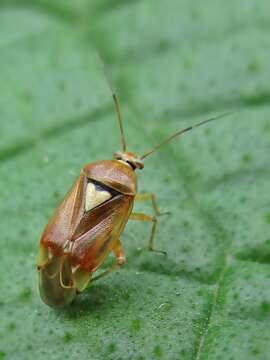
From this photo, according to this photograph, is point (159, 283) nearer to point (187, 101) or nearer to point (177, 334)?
point (177, 334)

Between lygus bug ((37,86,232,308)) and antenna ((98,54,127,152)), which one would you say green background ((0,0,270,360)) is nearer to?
antenna ((98,54,127,152))

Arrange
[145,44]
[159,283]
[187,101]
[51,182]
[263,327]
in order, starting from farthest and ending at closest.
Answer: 1. [145,44]
2. [187,101]
3. [51,182]
4. [159,283]
5. [263,327]

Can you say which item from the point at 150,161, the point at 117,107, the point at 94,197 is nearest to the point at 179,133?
the point at 150,161

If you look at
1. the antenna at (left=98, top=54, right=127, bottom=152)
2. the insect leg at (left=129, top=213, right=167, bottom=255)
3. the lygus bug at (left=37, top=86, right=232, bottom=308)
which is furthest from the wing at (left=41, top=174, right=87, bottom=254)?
the antenna at (left=98, top=54, right=127, bottom=152)

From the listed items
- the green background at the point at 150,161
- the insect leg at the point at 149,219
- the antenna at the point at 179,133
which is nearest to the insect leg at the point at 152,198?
the green background at the point at 150,161

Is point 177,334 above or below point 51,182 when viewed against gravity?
below

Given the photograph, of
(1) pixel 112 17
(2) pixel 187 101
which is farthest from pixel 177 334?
(1) pixel 112 17
